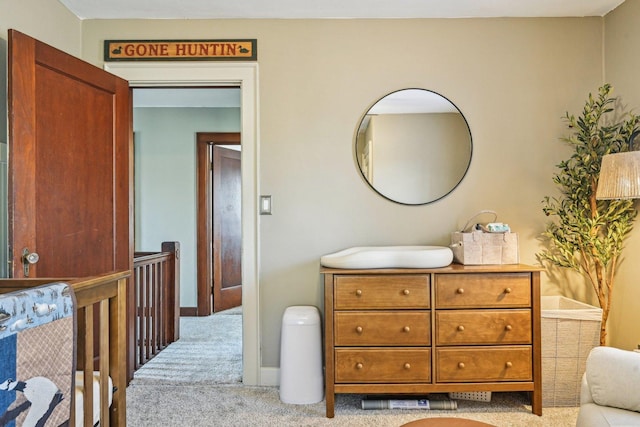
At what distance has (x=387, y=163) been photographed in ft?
9.36

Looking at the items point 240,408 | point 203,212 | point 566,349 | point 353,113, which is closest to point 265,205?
point 353,113

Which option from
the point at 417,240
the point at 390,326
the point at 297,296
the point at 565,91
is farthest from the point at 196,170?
the point at 565,91

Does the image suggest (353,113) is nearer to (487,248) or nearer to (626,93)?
(487,248)

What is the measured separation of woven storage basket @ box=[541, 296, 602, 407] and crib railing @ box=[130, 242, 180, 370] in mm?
2612

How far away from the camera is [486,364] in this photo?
2.36 m

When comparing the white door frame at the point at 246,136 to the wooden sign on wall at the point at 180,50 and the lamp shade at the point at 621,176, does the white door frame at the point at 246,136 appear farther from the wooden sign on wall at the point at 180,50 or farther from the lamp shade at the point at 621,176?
the lamp shade at the point at 621,176

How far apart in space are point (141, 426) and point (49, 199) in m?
1.26

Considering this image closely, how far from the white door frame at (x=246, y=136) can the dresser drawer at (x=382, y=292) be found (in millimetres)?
715

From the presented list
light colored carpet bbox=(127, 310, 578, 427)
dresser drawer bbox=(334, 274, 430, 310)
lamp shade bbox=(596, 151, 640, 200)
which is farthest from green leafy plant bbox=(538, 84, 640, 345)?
dresser drawer bbox=(334, 274, 430, 310)

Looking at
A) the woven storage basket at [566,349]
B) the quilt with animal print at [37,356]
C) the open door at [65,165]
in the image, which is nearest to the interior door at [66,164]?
the open door at [65,165]

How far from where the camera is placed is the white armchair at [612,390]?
1.47 meters

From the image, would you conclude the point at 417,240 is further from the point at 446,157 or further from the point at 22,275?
the point at 22,275

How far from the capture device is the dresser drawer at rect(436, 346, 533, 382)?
2.36 metres

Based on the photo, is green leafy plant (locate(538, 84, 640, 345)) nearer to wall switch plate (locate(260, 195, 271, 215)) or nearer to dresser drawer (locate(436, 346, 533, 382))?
dresser drawer (locate(436, 346, 533, 382))
